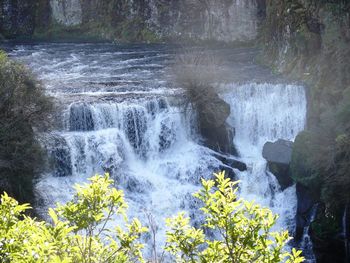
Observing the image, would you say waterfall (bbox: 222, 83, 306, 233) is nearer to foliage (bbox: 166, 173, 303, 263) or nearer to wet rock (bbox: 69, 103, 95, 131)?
wet rock (bbox: 69, 103, 95, 131)

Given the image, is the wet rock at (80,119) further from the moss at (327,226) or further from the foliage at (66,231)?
the foliage at (66,231)

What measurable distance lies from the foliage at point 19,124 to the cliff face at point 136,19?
26747 mm

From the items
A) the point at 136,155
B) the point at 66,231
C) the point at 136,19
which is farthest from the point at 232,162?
the point at 136,19

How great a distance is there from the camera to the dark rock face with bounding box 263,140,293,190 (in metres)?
22.3

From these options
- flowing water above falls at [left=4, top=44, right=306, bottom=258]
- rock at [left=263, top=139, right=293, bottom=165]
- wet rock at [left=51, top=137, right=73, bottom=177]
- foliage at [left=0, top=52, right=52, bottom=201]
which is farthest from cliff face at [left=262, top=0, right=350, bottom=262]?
foliage at [left=0, top=52, right=52, bottom=201]

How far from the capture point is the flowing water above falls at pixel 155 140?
2158cm

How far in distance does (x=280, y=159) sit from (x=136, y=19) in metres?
32.5

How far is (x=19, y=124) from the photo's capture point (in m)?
18.9

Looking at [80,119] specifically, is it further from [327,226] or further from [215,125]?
[327,226]

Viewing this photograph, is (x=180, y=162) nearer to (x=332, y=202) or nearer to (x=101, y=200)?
(x=332, y=202)

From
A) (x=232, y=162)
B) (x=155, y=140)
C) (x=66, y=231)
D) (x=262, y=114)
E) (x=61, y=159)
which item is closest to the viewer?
(x=66, y=231)

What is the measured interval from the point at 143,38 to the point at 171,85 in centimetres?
2253

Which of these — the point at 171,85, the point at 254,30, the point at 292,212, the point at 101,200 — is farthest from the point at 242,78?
the point at 101,200

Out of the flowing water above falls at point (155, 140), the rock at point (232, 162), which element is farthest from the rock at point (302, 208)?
the rock at point (232, 162)
